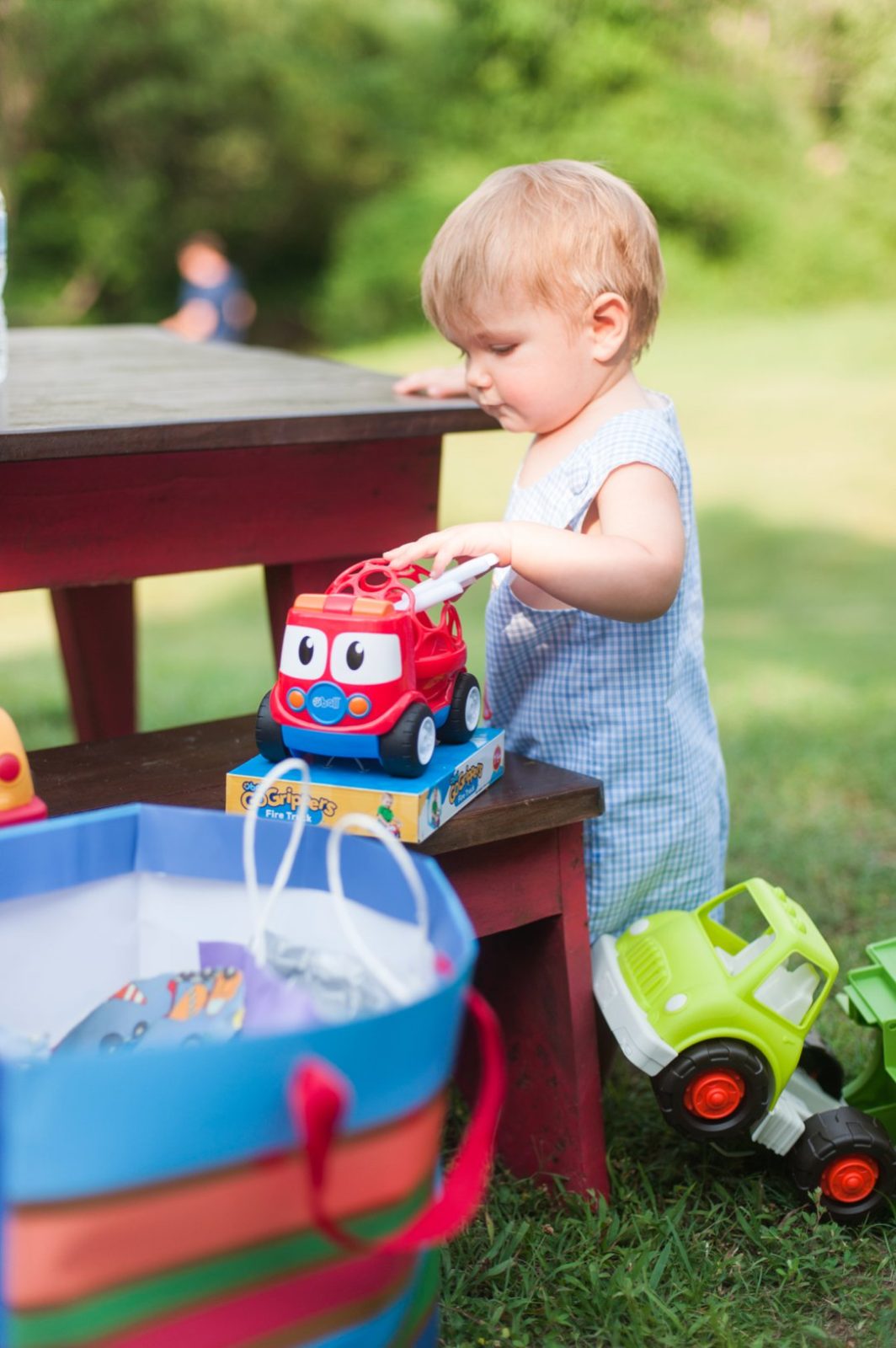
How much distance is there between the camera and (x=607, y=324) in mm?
1538

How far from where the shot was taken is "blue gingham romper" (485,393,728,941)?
5.09ft

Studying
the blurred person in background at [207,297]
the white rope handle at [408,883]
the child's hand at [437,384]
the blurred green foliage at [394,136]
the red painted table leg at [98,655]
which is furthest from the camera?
the blurred green foliage at [394,136]

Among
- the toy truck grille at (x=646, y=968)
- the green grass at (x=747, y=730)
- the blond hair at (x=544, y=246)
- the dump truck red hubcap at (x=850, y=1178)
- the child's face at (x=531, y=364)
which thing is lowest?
the green grass at (x=747, y=730)

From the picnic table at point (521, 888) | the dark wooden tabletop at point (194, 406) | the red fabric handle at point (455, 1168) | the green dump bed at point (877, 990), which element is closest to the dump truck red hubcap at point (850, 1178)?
the green dump bed at point (877, 990)

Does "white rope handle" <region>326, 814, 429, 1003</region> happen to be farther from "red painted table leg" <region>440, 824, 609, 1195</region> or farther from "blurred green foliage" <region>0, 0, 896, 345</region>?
"blurred green foliage" <region>0, 0, 896, 345</region>

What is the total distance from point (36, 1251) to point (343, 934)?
0.34 metres

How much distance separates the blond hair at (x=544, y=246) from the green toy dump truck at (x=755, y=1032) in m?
0.69

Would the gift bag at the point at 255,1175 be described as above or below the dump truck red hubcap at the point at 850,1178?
above

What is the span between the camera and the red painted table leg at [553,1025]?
1469mm

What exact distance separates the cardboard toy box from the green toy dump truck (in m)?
0.30

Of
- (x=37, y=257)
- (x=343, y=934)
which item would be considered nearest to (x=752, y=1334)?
(x=343, y=934)

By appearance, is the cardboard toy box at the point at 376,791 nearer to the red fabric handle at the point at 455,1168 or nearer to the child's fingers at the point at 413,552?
the child's fingers at the point at 413,552

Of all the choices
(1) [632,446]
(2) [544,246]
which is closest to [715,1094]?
(1) [632,446]

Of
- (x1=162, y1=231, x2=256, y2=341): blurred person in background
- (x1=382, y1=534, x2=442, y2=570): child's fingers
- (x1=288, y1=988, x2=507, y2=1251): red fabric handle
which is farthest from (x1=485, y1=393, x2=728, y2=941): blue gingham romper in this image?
(x1=162, y1=231, x2=256, y2=341): blurred person in background
